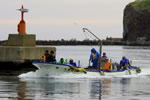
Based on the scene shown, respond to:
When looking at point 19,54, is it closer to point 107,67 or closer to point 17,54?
point 17,54

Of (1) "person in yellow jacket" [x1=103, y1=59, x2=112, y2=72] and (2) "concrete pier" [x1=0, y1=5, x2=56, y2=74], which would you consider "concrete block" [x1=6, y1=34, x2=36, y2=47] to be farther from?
(1) "person in yellow jacket" [x1=103, y1=59, x2=112, y2=72]

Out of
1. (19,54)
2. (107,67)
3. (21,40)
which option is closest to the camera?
(107,67)

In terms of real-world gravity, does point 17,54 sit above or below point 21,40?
below

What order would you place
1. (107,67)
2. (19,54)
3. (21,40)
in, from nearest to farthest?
(107,67), (19,54), (21,40)

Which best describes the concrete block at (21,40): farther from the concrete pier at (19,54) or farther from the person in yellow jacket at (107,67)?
the person in yellow jacket at (107,67)

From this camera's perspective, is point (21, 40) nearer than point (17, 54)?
No

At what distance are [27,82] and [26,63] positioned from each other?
353 inches

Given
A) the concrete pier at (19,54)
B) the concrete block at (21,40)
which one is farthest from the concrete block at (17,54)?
the concrete block at (21,40)

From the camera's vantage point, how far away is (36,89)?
29719mm

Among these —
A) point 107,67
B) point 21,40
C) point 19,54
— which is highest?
point 21,40

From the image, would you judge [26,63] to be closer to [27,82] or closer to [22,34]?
[22,34]

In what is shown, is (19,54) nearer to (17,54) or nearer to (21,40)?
(17,54)

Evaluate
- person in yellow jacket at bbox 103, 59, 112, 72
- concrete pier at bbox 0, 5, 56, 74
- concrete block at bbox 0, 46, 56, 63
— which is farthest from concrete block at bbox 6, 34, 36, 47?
→ person in yellow jacket at bbox 103, 59, 112, 72

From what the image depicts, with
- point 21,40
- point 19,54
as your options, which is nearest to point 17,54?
point 19,54
